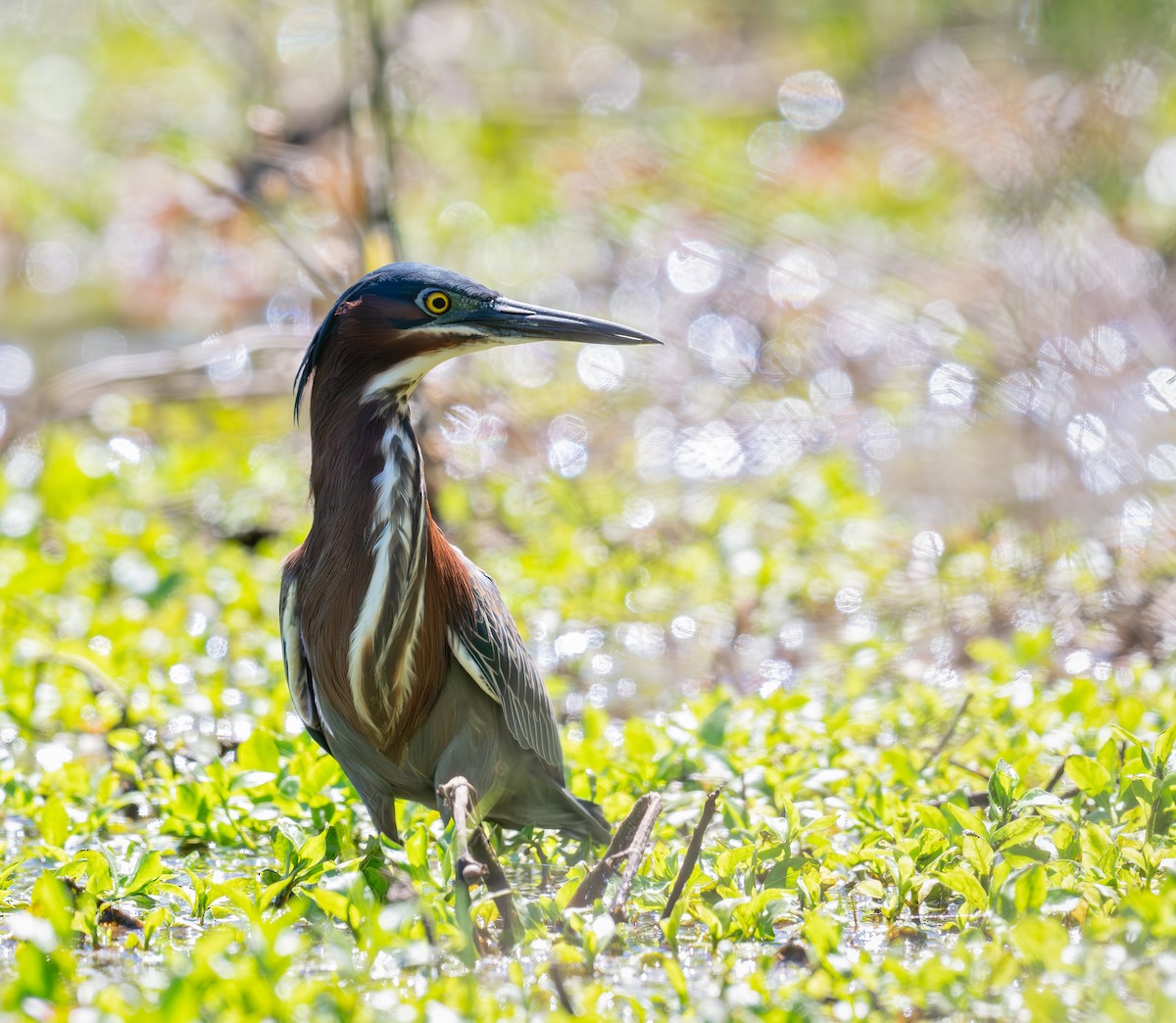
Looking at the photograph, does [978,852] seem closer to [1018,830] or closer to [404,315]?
[1018,830]

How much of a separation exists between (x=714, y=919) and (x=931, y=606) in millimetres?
2858

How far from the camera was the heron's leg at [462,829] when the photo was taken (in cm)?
326

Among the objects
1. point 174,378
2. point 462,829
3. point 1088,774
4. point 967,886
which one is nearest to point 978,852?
point 967,886

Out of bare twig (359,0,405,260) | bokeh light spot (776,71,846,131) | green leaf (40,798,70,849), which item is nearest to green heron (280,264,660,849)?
green leaf (40,798,70,849)

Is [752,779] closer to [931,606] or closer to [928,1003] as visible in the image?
[928,1003]

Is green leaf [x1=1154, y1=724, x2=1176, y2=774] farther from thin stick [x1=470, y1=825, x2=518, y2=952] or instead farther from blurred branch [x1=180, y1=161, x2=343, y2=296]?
blurred branch [x1=180, y1=161, x2=343, y2=296]

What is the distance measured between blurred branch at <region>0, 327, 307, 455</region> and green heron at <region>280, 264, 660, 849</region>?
2.86 m

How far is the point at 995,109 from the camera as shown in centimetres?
475

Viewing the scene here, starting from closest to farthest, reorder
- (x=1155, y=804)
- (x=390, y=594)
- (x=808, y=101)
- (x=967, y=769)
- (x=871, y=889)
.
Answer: (x=871, y=889)
(x=1155, y=804)
(x=390, y=594)
(x=967, y=769)
(x=808, y=101)

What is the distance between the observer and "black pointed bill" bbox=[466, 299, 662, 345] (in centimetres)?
391

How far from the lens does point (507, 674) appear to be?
398cm

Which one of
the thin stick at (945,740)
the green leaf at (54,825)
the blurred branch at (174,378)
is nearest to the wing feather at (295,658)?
the green leaf at (54,825)

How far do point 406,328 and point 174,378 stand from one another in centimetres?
463

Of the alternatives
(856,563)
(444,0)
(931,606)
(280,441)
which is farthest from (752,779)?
(444,0)
